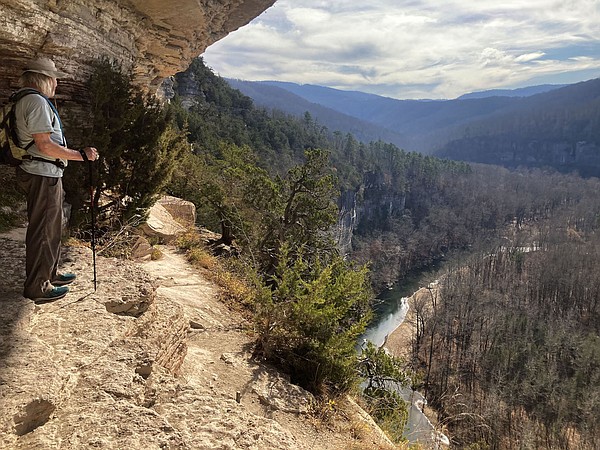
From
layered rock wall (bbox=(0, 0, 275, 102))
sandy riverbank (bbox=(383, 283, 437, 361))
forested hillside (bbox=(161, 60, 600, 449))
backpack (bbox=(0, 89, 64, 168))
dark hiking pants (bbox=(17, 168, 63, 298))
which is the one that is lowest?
sandy riverbank (bbox=(383, 283, 437, 361))

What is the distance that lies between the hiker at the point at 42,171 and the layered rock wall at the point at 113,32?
8.15ft

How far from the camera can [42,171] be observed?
3.66 m

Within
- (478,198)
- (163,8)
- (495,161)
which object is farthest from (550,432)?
(495,161)

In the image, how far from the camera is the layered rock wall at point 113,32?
572 cm

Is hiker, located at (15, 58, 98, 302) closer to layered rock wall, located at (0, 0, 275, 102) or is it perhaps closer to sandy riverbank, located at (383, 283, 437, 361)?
layered rock wall, located at (0, 0, 275, 102)

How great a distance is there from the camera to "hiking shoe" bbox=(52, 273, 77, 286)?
14.1ft

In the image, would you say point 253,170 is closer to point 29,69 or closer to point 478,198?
point 29,69

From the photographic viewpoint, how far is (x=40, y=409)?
2.75 m

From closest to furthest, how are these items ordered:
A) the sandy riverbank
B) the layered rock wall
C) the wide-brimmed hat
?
1. the wide-brimmed hat
2. the layered rock wall
3. the sandy riverbank

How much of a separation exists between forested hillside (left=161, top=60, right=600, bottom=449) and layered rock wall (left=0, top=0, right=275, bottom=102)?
4.54 m

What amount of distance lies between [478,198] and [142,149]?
101689mm

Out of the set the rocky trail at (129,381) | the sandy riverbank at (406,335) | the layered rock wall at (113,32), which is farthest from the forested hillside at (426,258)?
the layered rock wall at (113,32)

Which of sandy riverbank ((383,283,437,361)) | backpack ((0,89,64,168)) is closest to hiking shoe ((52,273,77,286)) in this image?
backpack ((0,89,64,168))

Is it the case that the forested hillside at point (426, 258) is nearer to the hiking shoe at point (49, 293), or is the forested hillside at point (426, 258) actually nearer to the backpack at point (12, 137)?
the hiking shoe at point (49, 293)
